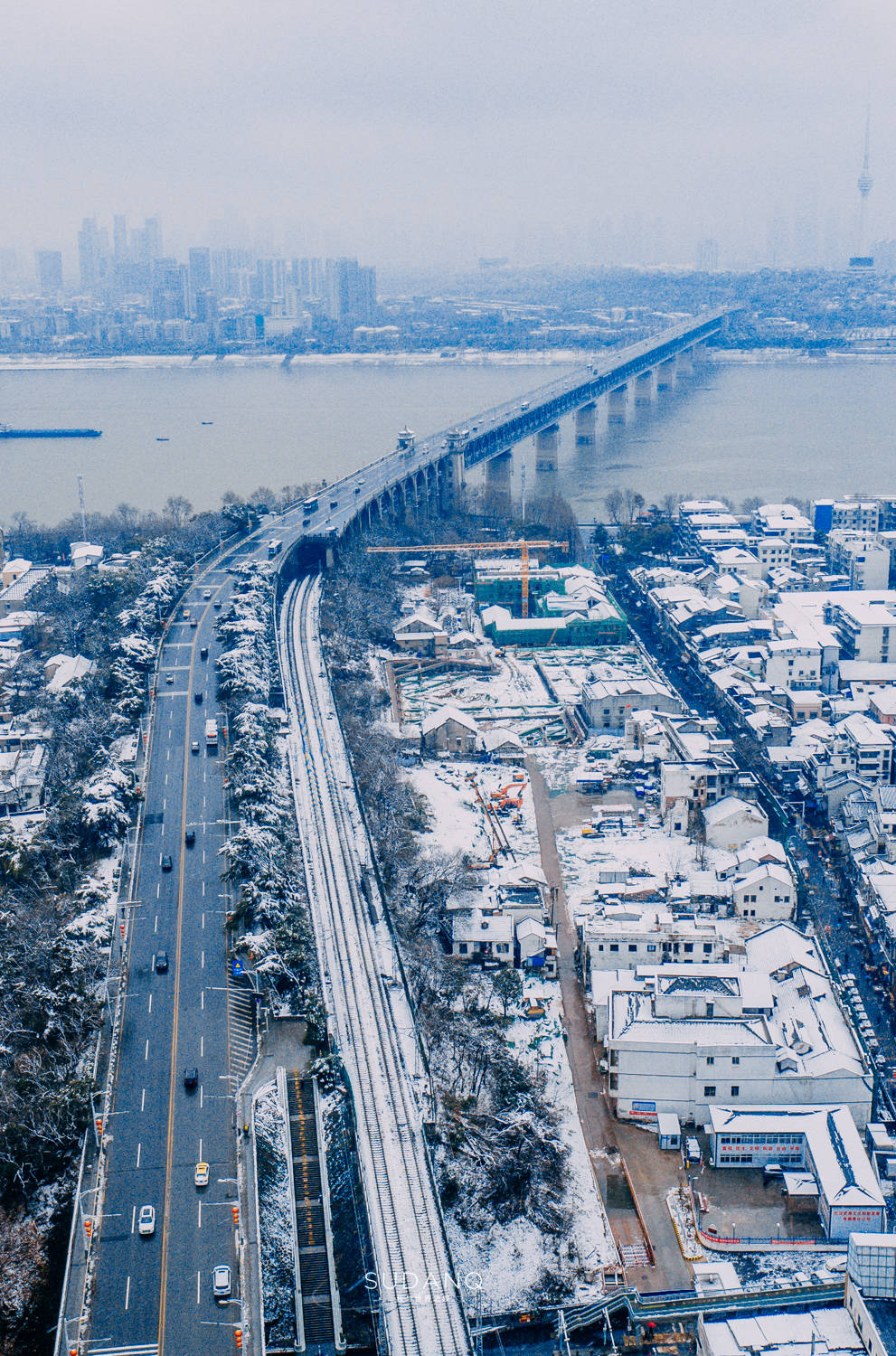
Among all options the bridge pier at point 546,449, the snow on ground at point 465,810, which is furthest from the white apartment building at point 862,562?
the bridge pier at point 546,449

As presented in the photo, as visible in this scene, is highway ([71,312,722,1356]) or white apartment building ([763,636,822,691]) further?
white apartment building ([763,636,822,691])

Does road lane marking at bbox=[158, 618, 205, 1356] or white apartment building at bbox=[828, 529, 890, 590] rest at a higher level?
white apartment building at bbox=[828, 529, 890, 590]

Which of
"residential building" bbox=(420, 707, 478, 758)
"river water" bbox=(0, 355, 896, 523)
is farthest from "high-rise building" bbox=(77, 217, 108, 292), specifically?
"residential building" bbox=(420, 707, 478, 758)

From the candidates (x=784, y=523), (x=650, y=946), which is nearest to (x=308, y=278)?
(x=784, y=523)

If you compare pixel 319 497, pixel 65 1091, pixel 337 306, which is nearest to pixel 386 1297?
pixel 65 1091

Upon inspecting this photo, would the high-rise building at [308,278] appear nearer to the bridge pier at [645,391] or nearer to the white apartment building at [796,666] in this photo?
the bridge pier at [645,391]

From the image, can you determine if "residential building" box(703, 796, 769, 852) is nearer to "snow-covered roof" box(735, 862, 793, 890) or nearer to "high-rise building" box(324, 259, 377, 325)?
"snow-covered roof" box(735, 862, 793, 890)

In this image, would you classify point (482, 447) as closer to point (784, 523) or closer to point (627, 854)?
point (784, 523)
